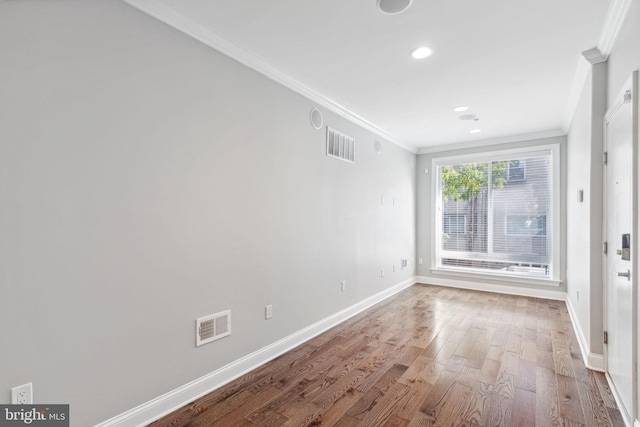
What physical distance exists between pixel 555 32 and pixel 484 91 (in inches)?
41.6

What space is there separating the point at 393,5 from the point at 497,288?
5.05 metres

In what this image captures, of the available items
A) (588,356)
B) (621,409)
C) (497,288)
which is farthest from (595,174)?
(497,288)

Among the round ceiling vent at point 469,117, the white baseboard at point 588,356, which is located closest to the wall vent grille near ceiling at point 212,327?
the white baseboard at point 588,356

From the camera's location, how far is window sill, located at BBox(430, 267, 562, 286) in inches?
195

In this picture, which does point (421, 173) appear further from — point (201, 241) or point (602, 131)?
point (201, 241)

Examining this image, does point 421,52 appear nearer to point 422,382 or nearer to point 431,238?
point 422,382

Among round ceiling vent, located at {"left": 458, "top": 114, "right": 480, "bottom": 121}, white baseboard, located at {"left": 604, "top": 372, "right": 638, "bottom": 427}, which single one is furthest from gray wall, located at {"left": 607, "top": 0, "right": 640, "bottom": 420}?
round ceiling vent, located at {"left": 458, "top": 114, "right": 480, "bottom": 121}

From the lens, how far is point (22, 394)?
1453 mm

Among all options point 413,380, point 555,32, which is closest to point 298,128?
point 555,32

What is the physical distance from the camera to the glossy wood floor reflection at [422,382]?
1.97 m

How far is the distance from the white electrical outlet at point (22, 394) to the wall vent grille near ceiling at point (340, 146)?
2.99 meters

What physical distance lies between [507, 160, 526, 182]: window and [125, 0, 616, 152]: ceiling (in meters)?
1.50

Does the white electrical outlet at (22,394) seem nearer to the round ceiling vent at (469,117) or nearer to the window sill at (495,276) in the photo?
the round ceiling vent at (469,117)

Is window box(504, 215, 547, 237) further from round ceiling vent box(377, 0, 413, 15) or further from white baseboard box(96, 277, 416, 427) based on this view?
round ceiling vent box(377, 0, 413, 15)
